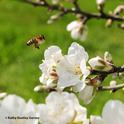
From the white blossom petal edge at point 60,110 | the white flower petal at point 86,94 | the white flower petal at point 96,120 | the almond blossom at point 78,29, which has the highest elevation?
the almond blossom at point 78,29

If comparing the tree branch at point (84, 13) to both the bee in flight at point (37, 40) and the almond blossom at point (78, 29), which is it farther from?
the bee in flight at point (37, 40)

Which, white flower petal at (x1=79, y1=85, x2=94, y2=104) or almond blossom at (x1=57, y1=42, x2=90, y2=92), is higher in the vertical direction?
almond blossom at (x1=57, y1=42, x2=90, y2=92)

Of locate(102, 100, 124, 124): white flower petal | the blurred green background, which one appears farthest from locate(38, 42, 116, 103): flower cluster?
the blurred green background

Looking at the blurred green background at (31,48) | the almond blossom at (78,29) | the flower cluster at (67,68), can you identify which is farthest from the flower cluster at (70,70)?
the blurred green background at (31,48)

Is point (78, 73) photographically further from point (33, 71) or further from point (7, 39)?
point (7, 39)

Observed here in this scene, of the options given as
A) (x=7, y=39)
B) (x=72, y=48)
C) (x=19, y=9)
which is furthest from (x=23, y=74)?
(x=72, y=48)

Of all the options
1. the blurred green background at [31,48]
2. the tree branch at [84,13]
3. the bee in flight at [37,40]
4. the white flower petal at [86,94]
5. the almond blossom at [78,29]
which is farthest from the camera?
the blurred green background at [31,48]

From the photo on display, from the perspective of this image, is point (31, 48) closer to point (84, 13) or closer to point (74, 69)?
point (84, 13)

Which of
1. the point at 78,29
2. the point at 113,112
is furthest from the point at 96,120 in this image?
the point at 78,29

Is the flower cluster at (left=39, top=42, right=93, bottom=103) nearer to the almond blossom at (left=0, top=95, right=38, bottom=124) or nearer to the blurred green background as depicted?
the almond blossom at (left=0, top=95, right=38, bottom=124)
